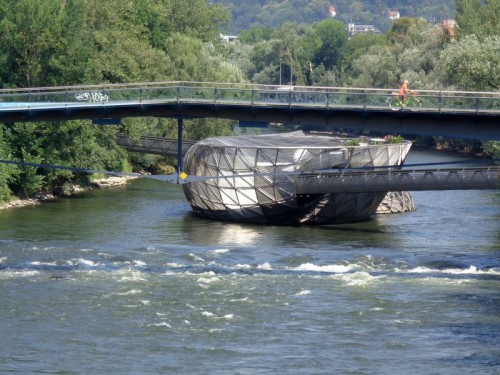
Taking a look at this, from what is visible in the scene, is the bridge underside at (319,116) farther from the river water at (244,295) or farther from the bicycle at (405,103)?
the river water at (244,295)

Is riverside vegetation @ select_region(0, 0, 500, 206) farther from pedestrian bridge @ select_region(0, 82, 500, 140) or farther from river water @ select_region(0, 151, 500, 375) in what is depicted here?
pedestrian bridge @ select_region(0, 82, 500, 140)

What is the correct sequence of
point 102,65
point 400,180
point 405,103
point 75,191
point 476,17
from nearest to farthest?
point 405,103 < point 400,180 < point 75,191 < point 102,65 < point 476,17

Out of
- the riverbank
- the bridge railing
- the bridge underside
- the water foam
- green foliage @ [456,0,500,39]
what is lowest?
the riverbank

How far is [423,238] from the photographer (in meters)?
66.6

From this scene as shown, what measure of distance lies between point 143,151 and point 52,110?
32.3 meters

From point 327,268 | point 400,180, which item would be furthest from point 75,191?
point 327,268

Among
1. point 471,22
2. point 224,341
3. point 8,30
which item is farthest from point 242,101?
point 471,22

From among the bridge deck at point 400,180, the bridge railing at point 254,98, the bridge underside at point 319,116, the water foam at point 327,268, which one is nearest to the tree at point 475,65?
the bridge deck at point 400,180

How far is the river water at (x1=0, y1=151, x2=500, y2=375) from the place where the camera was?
4172cm

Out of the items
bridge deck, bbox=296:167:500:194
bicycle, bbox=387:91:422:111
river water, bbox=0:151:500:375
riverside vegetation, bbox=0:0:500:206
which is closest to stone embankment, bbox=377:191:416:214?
river water, bbox=0:151:500:375

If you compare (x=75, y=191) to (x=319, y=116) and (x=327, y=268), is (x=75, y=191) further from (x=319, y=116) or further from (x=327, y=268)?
(x=327, y=268)

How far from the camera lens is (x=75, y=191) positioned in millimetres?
87125

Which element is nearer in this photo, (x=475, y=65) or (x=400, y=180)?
(x=400, y=180)

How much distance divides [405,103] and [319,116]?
407cm
